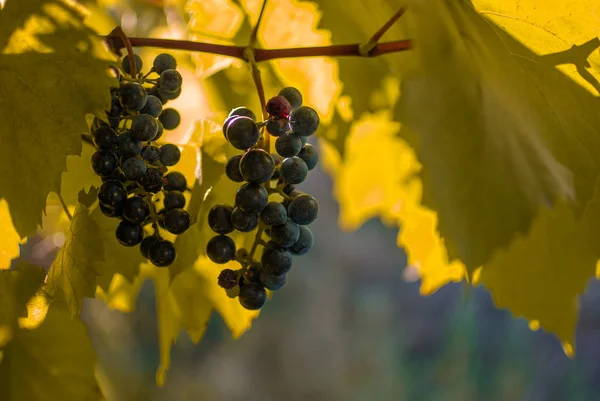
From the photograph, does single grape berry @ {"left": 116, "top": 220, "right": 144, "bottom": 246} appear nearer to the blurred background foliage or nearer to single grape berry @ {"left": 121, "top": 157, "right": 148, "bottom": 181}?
single grape berry @ {"left": 121, "top": 157, "right": 148, "bottom": 181}

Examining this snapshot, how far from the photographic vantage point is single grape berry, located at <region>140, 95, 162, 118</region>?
41 centimetres

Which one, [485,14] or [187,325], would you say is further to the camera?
[187,325]

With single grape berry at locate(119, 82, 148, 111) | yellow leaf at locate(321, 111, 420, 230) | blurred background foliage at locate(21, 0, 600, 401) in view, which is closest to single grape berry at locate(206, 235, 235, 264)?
single grape berry at locate(119, 82, 148, 111)

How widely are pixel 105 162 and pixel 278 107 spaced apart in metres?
0.12

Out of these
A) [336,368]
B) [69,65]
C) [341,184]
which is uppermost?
Result: [69,65]

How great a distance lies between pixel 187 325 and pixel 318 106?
0.26 meters

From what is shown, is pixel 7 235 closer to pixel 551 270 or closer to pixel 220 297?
pixel 220 297

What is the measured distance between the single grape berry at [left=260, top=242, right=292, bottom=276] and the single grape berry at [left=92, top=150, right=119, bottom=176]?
0.12 metres

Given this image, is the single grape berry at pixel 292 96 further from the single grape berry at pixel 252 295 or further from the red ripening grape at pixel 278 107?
the single grape berry at pixel 252 295

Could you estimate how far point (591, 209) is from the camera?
429mm

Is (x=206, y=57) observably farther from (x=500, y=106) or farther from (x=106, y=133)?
(x=500, y=106)

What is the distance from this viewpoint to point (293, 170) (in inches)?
16.0

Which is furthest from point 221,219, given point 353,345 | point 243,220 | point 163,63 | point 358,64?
point 353,345

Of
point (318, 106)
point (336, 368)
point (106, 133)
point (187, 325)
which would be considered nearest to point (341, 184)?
point (318, 106)
